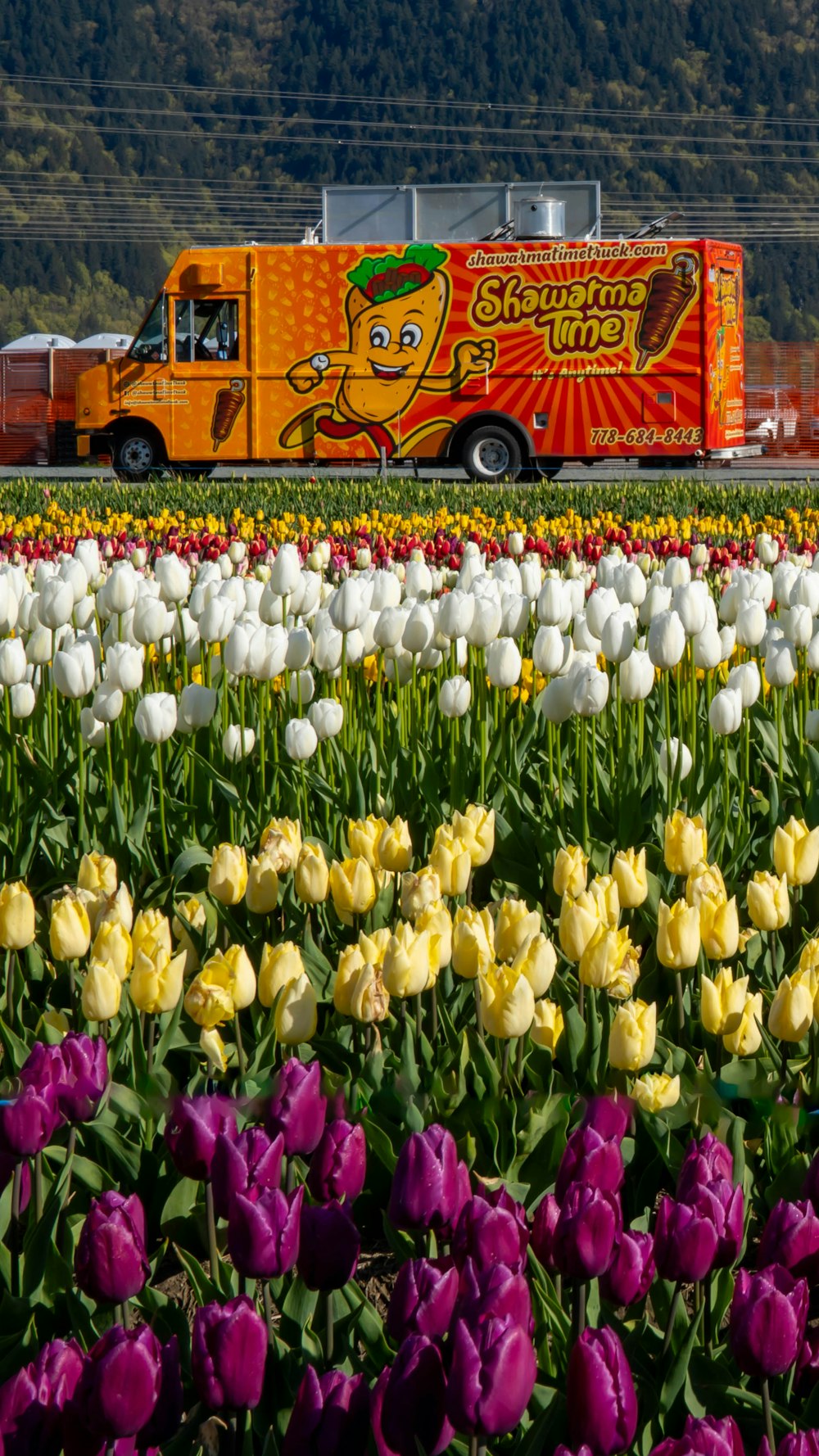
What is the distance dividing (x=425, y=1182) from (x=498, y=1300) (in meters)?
0.26

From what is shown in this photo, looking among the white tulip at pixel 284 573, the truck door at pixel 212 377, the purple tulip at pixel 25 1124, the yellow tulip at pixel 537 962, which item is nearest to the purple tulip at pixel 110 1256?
Answer: the purple tulip at pixel 25 1124

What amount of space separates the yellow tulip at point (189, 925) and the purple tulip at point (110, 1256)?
3.85 ft

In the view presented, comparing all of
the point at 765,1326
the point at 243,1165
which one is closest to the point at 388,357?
the point at 243,1165

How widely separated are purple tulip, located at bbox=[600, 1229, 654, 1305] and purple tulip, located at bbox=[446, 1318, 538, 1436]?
276 mm

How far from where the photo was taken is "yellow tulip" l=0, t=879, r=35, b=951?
7.32ft

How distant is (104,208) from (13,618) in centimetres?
12651

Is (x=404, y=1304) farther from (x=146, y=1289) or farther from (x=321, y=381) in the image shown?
(x=321, y=381)

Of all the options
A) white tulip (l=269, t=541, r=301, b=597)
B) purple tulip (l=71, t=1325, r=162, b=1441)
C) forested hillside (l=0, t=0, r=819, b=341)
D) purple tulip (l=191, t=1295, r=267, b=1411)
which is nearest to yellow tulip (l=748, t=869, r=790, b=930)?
purple tulip (l=191, t=1295, r=267, b=1411)

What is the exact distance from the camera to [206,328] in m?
21.2

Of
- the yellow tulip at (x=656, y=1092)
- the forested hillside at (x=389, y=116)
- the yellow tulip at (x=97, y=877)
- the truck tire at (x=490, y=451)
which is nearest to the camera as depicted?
the yellow tulip at (x=656, y=1092)

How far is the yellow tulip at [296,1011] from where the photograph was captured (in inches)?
75.0

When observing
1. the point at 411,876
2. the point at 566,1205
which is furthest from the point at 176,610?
the point at 566,1205

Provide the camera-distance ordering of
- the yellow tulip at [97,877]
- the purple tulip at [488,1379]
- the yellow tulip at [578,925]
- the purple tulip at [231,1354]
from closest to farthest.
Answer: the purple tulip at [488,1379], the purple tulip at [231,1354], the yellow tulip at [578,925], the yellow tulip at [97,877]

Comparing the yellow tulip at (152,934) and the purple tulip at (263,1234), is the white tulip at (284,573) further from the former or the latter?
the purple tulip at (263,1234)
